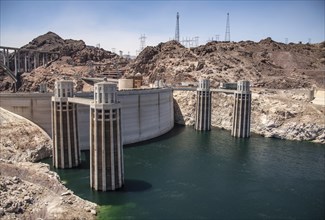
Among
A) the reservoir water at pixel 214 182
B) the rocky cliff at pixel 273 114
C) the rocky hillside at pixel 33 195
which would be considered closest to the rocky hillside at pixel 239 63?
the rocky cliff at pixel 273 114

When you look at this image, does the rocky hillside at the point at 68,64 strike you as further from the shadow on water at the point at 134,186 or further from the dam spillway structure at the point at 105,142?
the dam spillway structure at the point at 105,142

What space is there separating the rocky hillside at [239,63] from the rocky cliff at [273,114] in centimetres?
1332

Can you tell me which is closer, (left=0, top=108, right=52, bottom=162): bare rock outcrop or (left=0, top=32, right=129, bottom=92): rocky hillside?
(left=0, top=108, right=52, bottom=162): bare rock outcrop

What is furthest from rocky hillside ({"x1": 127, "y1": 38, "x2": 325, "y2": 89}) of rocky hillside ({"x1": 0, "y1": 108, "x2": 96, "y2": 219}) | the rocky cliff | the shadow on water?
rocky hillside ({"x1": 0, "y1": 108, "x2": 96, "y2": 219})

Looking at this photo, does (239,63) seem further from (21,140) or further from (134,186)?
(21,140)

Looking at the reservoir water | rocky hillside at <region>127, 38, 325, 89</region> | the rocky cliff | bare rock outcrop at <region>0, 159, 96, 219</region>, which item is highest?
rocky hillside at <region>127, 38, 325, 89</region>

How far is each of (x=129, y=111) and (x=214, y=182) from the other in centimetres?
2460

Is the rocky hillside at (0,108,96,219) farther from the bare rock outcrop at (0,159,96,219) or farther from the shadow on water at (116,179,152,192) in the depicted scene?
the shadow on water at (116,179,152,192)

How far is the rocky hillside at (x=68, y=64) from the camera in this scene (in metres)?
113

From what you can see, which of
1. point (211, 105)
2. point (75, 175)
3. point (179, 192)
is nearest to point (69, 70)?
point (211, 105)

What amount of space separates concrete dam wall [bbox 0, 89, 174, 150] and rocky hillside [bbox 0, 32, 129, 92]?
4055cm

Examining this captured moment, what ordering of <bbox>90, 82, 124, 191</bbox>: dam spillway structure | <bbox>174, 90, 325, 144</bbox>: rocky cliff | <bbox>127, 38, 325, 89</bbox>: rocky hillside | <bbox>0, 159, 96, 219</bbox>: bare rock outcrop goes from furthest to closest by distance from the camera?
1. <bbox>127, 38, 325, 89</bbox>: rocky hillside
2. <bbox>174, 90, 325, 144</bbox>: rocky cliff
3. <bbox>90, 82, 124, 191</bbox>: dam spillway structure
4. <bbox>0, 159, 96, 219</bbox>: bare rock outcrop

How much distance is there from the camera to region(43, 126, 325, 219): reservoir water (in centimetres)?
3522

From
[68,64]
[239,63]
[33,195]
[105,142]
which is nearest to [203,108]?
[239,63]
